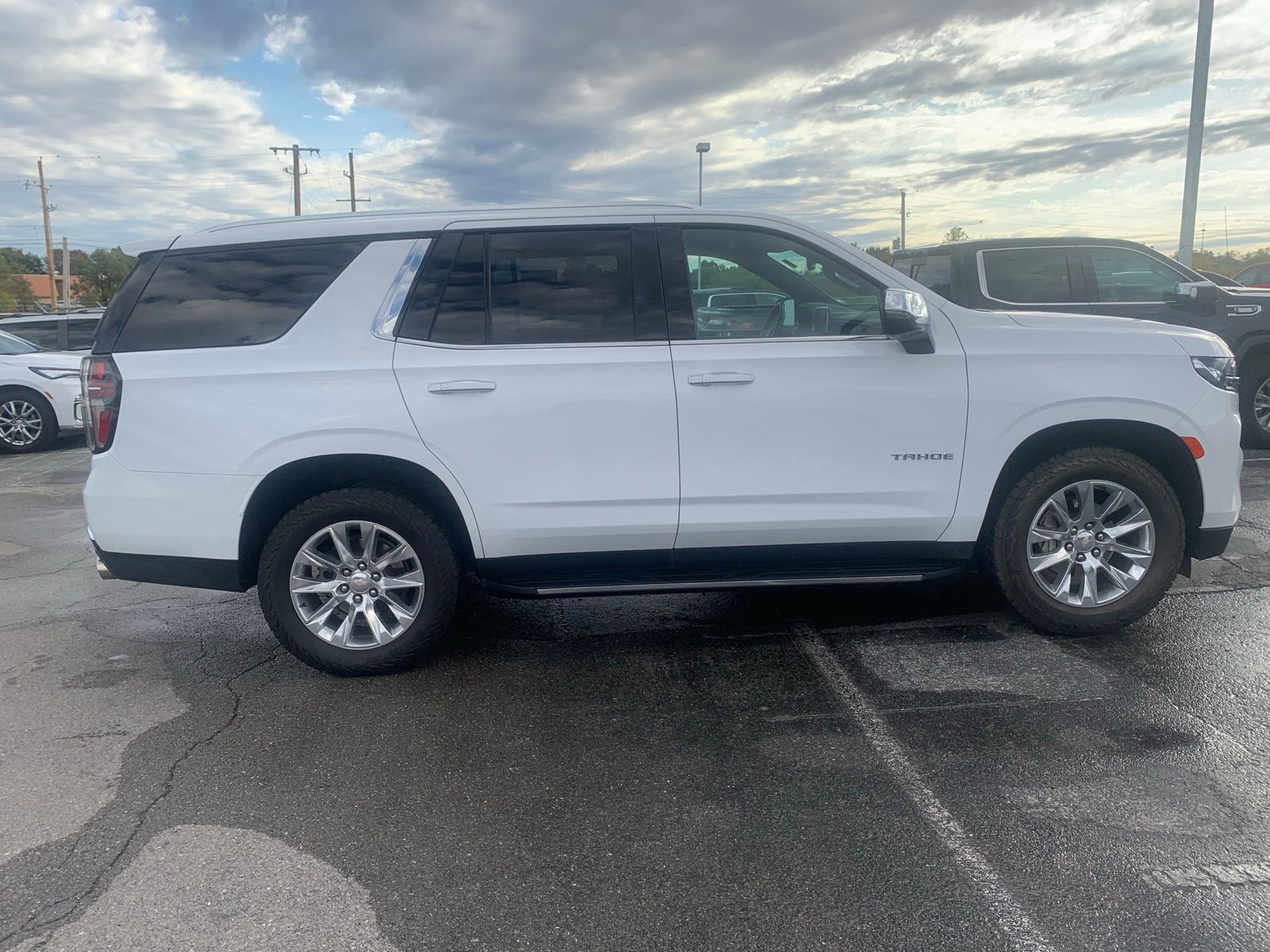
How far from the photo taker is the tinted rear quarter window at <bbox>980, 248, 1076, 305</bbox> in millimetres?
8281

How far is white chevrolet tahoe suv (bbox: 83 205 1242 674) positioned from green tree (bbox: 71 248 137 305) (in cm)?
7001

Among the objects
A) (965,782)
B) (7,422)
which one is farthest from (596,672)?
(7,422)

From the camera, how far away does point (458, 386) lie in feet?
13.2

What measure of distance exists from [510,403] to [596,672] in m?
1.26

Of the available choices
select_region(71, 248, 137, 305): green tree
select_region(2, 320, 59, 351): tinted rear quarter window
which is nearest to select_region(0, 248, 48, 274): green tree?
select_region(71, 248, 137, 305): green tree

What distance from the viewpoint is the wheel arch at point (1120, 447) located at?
14.2 feet

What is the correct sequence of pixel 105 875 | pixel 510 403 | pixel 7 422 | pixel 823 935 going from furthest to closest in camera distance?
pixel 7 422, pixel 510 403, pixel 105 875, pixel 823 935

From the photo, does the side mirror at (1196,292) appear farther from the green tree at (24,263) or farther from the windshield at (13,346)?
the green tree at (24,263)

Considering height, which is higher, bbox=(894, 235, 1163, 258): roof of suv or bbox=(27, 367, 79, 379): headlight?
bbox=(894, 235, 1163, 258): roof of suv

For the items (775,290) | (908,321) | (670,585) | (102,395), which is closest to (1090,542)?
(908,321)

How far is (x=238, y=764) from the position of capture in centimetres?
348

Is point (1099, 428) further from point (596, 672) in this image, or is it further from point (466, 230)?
point (466, 230)

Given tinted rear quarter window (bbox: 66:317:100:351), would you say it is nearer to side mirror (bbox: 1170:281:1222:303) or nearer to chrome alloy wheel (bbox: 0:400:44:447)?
chrome alloy wheel (bbox: 0:400:44:447)

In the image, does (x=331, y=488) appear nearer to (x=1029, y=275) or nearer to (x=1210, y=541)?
(x=1210, y=541)
